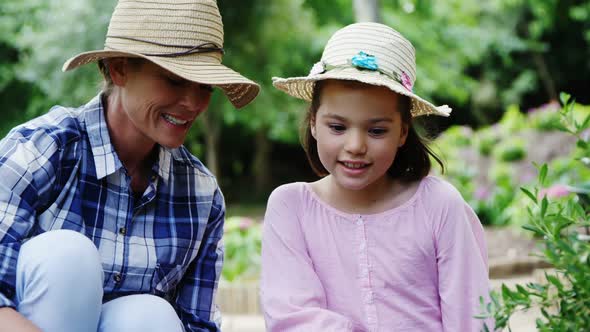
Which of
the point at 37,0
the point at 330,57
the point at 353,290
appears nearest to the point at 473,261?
the point at 353,290

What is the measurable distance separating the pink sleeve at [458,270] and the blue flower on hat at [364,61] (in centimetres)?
42

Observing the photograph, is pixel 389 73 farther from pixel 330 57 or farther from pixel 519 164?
pixel 519 164

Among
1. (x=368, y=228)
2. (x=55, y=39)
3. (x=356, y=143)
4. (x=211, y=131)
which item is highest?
(x=55, y=39)

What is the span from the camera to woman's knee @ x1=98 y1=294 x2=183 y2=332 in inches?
73.5

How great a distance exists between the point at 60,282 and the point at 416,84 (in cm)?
882

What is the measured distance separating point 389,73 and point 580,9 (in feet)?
45.0

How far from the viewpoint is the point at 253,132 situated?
1593 cm

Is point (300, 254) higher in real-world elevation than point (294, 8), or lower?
lower

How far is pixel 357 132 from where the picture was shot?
196 centimetres

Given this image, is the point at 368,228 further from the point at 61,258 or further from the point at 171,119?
the point at 61,258

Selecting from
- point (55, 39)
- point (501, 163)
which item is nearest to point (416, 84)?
point (501, 163)

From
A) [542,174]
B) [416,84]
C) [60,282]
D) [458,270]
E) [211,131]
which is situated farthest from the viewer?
[211,131]

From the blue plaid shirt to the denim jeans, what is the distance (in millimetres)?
53

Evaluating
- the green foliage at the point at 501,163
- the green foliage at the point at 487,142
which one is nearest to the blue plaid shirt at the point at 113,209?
the green foliage at the point at 501,163
